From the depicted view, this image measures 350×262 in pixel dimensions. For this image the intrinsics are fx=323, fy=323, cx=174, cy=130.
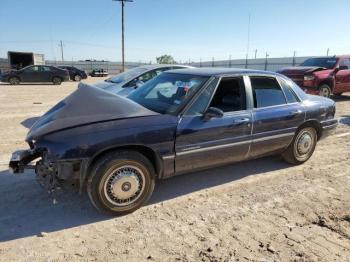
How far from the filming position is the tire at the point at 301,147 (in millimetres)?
5266

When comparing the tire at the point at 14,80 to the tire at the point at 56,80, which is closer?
the tire at the point at 14,80

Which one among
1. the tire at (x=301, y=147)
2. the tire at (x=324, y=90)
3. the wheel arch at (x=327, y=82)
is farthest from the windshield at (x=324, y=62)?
the tire at (x=301, y=147)

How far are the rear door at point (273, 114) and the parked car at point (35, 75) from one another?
21.2m

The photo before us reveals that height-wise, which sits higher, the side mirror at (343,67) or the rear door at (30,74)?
the side mirror at (343,67)

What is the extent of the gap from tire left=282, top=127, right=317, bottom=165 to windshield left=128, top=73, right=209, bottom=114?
201 centimetres

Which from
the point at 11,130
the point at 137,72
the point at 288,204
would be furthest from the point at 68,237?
the point at 137,72

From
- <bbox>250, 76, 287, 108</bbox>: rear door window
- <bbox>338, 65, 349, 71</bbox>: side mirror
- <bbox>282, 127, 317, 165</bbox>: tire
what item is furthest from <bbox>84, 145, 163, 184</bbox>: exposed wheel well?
<bbox>338, 65, 349, 71</bbox>: side mirror

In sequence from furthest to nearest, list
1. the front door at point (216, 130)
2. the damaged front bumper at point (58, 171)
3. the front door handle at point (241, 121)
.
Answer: the front door handle at point (241, 121) → the front door at point (216, 130) → the damaged front bumper at point (58, 171)

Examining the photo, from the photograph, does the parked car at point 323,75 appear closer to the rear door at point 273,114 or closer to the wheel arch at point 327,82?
the wheel arch at point 327,82

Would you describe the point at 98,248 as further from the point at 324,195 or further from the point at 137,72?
the point at 137,72

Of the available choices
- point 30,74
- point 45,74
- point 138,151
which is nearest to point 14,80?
point 30,74

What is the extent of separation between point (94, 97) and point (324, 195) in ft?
10.7

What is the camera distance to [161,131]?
3738mm

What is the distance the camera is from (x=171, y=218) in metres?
3.65
